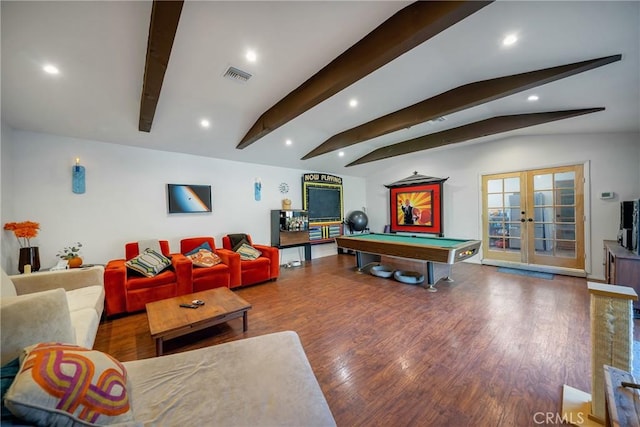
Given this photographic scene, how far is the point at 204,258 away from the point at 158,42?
2.96 meters

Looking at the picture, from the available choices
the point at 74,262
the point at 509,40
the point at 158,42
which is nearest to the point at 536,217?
the point at 509,40

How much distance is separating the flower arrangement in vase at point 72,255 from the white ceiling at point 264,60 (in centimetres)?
167

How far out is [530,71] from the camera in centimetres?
253

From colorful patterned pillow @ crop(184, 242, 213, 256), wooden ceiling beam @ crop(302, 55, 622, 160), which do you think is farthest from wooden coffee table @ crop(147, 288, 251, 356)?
wooden ceiling beam @ crop(302, 55, 622, 160)

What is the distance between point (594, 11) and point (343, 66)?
1943 mm

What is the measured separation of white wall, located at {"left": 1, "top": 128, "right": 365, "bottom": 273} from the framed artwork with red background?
4.13 m

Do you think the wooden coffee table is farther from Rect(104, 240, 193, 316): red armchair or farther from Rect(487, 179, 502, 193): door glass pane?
Rect(487, 179, 502, 193): door glass pane

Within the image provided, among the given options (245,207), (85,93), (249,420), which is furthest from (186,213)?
(249,420)

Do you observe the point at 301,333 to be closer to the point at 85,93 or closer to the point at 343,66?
the point at 343,66

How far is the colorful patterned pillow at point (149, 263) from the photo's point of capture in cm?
323

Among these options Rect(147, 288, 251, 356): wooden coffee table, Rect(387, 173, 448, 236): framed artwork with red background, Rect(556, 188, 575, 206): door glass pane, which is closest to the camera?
Rect(147, 288, 251, 356): wooden coffee table

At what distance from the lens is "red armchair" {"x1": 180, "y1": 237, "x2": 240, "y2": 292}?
11.6 ft

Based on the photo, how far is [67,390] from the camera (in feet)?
2.74

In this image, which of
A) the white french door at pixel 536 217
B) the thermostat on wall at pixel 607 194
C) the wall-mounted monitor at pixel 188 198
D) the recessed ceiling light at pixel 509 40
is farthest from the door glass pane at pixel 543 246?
the wall-mounted monitor at pixel 188 198
